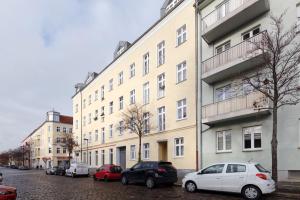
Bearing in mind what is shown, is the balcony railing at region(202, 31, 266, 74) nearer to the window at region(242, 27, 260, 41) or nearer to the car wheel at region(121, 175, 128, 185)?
the window at region(242, 27, 260, 41)

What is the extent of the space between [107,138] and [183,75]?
62.8 ft

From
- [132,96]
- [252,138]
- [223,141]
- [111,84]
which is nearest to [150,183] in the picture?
[223,141]

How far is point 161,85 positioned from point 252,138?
490 inches

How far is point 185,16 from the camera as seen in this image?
94.0 ft

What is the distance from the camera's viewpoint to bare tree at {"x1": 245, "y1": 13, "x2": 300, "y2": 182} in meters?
17.0

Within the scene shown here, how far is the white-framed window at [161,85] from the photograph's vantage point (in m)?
31.6

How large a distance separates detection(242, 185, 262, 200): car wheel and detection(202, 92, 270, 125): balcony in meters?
4.94

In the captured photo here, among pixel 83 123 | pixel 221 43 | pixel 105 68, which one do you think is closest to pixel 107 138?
pixel 105 68

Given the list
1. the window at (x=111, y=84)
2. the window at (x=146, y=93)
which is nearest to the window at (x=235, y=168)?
the window at (x=146, y=93)

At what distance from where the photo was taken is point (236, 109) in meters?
21.0

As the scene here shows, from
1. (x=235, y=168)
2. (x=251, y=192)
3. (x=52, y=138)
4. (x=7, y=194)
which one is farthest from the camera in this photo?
(x=52, y=138)

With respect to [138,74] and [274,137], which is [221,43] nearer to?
[274,137]

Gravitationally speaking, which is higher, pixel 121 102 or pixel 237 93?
pixel 121 102

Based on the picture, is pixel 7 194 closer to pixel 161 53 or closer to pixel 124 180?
pixel 124 180
